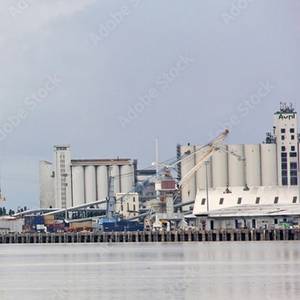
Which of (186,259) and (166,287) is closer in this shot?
(166,287)

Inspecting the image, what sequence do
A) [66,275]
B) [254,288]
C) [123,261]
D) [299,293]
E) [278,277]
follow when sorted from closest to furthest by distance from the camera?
A: [299,293] < [254,288] < [278,277] < [66,275] < [123,261]

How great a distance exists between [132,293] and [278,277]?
13.3 metres

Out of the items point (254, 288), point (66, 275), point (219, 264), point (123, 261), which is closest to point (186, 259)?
point (123, 261)

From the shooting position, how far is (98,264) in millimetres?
118250

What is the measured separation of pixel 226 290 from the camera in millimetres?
79625

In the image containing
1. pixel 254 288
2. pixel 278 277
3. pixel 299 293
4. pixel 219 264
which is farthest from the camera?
pixel 219 264

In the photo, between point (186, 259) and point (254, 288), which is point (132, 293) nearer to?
point (254, 288)

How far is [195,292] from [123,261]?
162ft

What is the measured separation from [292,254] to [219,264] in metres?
21.2

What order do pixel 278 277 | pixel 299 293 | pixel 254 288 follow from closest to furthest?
pixel 299 293 → pixel 254 288 → pixel 278 277

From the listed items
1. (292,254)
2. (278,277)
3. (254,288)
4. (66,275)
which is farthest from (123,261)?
(254,288)

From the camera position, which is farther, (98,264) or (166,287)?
(98,264)

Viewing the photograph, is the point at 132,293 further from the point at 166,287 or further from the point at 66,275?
the point at 66,275

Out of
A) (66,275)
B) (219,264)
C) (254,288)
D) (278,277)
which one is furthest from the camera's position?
(219,264)
